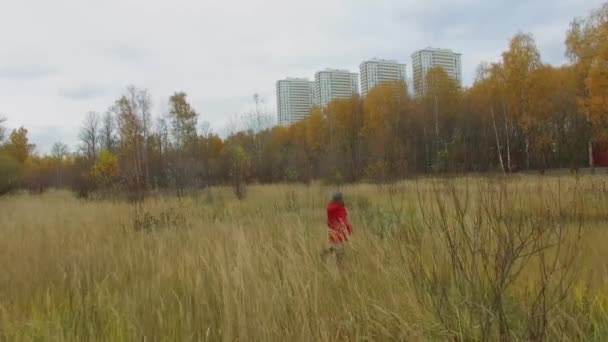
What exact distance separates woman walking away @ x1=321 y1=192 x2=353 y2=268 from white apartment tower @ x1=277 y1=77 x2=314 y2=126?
48399 mm

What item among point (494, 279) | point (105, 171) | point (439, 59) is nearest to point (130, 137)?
point (105, 171)

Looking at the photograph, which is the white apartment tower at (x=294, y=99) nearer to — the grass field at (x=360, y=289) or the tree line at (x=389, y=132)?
the tree line at (x=389, y=132)

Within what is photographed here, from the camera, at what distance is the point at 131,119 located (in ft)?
93.5

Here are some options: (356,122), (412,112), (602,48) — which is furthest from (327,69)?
(602,48)

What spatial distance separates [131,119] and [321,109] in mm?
22263

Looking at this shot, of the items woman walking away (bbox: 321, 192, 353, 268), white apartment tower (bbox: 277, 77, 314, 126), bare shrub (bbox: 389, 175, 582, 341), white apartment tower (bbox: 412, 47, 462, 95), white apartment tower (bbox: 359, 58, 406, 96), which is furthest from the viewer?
white apartment tower (bbox: 277, 77, 314, 126)

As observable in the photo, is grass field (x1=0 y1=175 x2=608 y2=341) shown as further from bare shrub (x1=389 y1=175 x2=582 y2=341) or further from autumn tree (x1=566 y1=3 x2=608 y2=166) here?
autumn tree (x1=566 y1=3 x2=608 y2=166)

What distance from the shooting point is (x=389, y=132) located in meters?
32.2

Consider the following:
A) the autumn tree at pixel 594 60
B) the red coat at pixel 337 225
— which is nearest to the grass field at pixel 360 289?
the red coat at pixel 337 225

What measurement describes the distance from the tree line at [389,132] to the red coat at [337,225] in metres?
8.58

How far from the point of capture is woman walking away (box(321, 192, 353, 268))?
3013 mm

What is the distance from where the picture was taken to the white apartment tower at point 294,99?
51625 millimetres

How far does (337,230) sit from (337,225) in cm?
7

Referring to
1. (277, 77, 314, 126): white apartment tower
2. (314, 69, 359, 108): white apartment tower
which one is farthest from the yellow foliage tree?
(277, 77, 314, 126): white apartment tower
